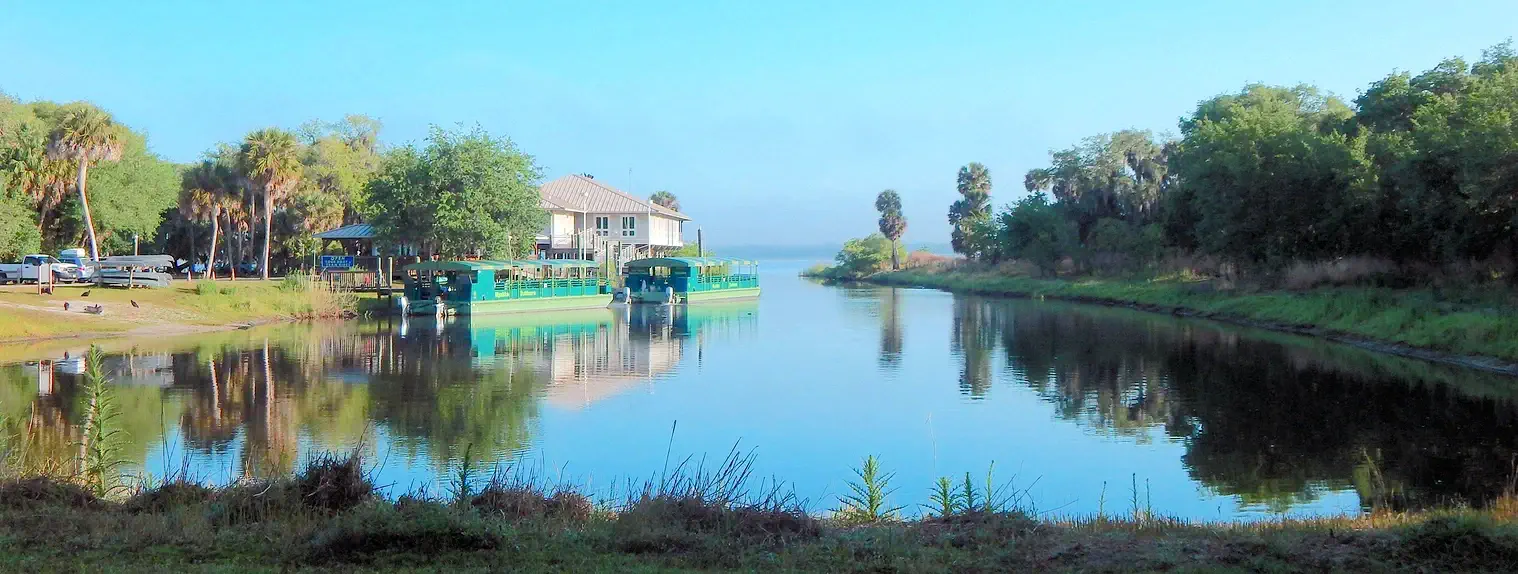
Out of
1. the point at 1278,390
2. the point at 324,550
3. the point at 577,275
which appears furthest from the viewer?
the point at 577,275

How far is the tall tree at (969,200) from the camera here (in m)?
107

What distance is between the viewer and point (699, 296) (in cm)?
6712

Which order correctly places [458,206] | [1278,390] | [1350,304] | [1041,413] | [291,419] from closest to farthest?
[291,419] → [1041,413] → [1278,390] → [1350,304] → [458,206]

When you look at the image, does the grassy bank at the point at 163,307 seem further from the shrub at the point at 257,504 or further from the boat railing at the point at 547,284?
the shrub at the point at 257,504

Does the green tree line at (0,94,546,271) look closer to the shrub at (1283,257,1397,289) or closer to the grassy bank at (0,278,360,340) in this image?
the grassy bank at (0,278,360,340)

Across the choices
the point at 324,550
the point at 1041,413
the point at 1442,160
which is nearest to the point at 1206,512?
the point at 1041,413

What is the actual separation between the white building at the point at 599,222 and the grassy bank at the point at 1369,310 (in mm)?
31797

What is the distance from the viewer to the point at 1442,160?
3144 cm

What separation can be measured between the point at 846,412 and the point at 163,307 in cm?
2779

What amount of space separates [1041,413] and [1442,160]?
17.5 metres

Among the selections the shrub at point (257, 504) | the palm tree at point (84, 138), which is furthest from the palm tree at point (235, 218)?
the shrub at point (257, 504)

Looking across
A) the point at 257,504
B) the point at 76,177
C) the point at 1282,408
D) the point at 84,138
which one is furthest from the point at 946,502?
the point at 76,177

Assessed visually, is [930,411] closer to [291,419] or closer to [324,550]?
[291,419]

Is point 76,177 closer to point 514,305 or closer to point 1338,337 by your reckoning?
point 514,305
